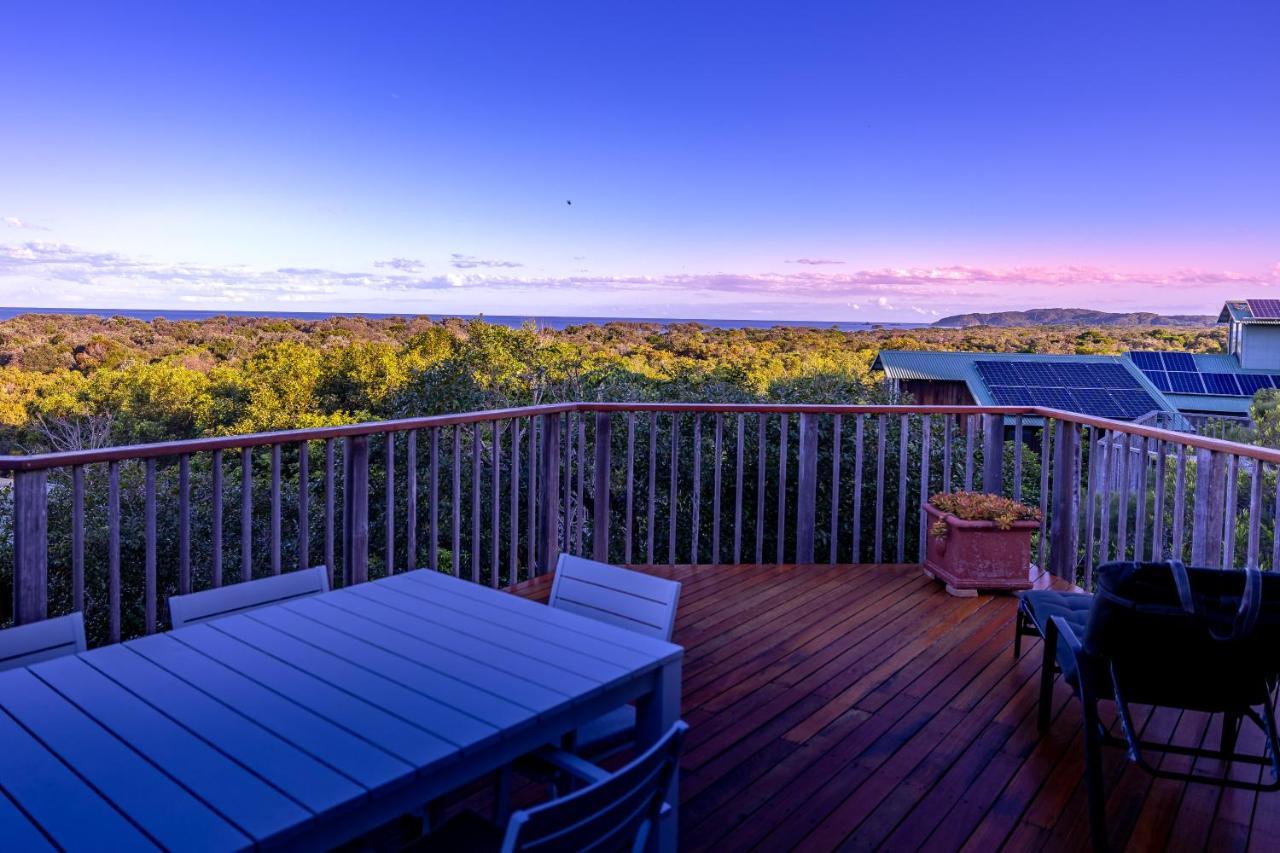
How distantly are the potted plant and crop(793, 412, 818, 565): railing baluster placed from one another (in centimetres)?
A: 79

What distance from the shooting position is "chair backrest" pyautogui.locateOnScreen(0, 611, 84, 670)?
5.65ft

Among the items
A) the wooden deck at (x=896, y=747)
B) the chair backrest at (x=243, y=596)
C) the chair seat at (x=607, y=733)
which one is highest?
the chair backrest at (x=243, y=596)

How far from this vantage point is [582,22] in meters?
10.8

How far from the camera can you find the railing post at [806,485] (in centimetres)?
490

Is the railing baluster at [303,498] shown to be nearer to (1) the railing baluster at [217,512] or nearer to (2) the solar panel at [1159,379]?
(1) the railing baluster at [217,512]

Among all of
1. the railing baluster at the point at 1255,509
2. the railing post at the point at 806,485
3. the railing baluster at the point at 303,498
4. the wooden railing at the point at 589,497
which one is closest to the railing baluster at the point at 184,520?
the wooden railing at the point at 589,497

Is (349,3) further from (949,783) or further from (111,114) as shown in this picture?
(949,783)

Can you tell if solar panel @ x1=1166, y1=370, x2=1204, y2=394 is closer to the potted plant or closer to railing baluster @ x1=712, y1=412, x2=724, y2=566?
the potted plant

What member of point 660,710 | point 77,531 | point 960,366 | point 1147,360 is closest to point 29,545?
point 77,531

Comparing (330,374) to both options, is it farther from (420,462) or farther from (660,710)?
(660,710)

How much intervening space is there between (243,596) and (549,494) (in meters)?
2.60

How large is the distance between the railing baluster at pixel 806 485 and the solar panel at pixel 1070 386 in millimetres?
13819

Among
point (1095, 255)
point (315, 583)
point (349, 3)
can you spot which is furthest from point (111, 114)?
point (1095, 255)

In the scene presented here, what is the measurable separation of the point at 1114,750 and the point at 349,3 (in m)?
12.4
